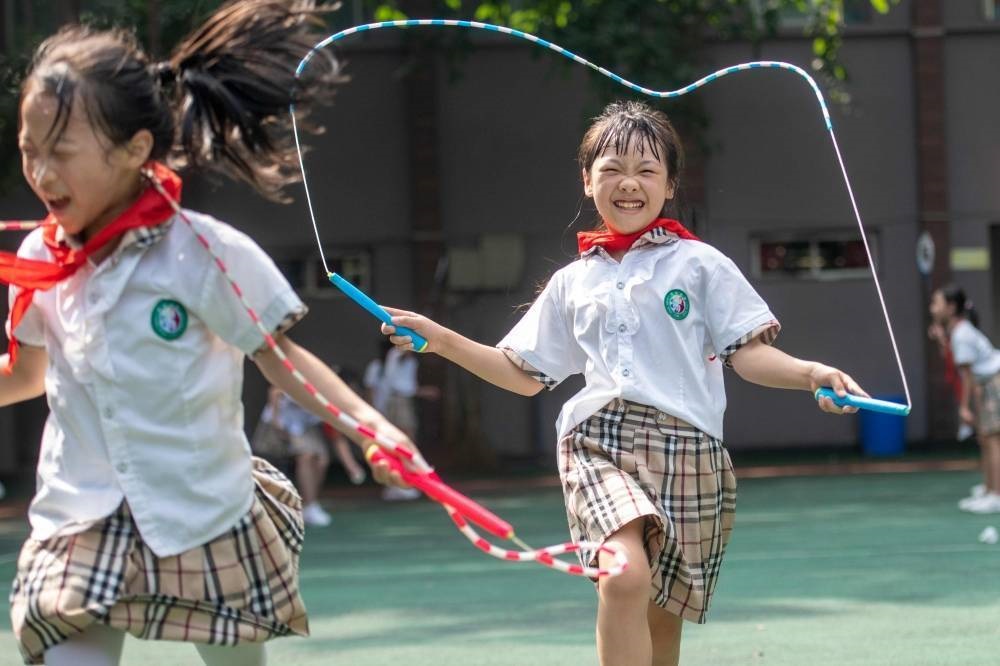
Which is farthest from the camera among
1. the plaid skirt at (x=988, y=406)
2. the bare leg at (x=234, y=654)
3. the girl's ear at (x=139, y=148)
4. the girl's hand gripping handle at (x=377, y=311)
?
the plaid skirt at (x=988, y=406)

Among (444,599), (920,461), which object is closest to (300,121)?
(444,599)

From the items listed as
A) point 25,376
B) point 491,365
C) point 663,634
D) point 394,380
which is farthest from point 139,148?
point 394,380

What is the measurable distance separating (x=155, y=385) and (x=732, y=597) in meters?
5.22

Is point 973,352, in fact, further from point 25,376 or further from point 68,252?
point 68,252

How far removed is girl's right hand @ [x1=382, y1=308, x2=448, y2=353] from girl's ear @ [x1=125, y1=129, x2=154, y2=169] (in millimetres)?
909

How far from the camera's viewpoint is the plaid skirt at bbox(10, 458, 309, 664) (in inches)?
127

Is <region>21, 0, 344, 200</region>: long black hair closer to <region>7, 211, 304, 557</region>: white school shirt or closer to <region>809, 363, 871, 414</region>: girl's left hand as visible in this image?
<region>7, 211, 304, 557</region>: white school shirt

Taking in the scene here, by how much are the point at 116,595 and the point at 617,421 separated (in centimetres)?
168

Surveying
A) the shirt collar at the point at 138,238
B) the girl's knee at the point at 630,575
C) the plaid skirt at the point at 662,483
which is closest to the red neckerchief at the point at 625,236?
the plaid skirt at the point at 662,483

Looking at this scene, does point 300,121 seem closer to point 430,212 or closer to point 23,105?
point 23,105

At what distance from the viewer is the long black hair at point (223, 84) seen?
3.39m

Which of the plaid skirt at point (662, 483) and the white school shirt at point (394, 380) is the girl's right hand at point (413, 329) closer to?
the plaid skirt at point (662, 483)

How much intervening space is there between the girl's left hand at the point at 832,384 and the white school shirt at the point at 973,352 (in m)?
8.36

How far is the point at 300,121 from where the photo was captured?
393cm
